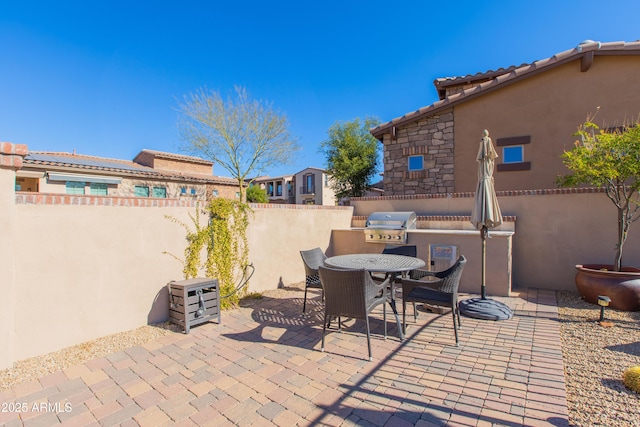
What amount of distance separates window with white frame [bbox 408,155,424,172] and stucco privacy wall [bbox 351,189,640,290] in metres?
3.78

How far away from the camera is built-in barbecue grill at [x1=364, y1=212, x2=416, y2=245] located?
7641mm

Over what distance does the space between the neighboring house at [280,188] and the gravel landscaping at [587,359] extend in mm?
42652

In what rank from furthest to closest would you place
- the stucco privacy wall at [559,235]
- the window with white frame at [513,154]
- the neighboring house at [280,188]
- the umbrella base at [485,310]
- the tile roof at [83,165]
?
the neighboring house at [280,188] < the tile roof at [83,165] < the window with white frame at [513,154] < the stucco privacy wall at [559,235] < the umbrella base at [485,310]

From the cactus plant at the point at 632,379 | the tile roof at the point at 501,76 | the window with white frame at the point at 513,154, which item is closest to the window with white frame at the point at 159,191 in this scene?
the tile roof at the point at 501,76

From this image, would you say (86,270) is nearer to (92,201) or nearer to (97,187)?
(92,201)

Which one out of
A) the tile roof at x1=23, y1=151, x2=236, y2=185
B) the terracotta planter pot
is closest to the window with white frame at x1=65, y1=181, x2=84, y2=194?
the tile roof at x1=23, y1=151, x2=236, y2=185

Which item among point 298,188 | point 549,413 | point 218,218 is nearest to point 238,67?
point 218,218

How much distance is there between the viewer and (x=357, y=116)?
2139 centimetres

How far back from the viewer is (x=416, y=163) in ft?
36.6

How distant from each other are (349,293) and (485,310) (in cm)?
275

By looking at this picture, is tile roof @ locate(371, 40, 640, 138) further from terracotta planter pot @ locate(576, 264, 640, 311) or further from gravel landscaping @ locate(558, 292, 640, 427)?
gravel landscaping @ locate(558, 292, 640, 427)

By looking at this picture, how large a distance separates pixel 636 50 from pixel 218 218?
11.7 meters

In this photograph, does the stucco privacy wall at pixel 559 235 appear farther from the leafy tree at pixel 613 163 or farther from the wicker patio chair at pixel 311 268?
the wicker patio chair at pixel 311 268

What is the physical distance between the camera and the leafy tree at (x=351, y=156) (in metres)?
20.1
